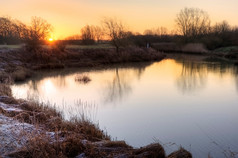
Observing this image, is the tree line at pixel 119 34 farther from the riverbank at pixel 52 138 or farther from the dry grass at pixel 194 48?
the riverbank at pixel 52 138

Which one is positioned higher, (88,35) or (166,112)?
(88,35)

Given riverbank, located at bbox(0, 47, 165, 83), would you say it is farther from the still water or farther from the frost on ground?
the frost on ground

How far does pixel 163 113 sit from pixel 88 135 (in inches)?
100

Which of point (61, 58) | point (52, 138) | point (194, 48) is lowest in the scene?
point (52, 138)

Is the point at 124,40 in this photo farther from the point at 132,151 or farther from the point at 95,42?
the point at 132,151

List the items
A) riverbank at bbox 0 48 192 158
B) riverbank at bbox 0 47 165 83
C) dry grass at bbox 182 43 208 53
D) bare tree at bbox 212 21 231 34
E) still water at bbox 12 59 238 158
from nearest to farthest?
riverbank at bbox 0 48 192 158, still water at bbox 12 59 238 158, riverbank at bbox 0 47 165 83, dry grass at bbox 182 43 208 53, bare tree at bbox 212 21 231 34

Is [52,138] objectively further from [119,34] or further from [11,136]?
[119,34]

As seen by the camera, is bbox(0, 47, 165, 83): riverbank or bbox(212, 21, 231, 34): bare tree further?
bbox(212, 21, 231, 34): bare tree

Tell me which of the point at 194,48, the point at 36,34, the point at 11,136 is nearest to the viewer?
the point at 11,136

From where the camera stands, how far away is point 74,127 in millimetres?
3803

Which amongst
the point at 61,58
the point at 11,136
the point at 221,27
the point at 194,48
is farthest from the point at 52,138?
the point at 221,27

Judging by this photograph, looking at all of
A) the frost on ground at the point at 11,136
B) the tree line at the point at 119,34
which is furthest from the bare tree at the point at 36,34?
the frost on ground at the point at 11,136

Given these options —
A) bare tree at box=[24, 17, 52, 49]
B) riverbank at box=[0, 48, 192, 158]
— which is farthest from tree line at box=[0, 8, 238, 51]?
riverbank at box=[0, 48, 192, 158]

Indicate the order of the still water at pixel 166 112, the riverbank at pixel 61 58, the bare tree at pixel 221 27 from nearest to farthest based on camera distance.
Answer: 1. the still water at pixel 166 112
2. the riverbank at pixel 61 58
3. the bare tree at pixel 221 27
